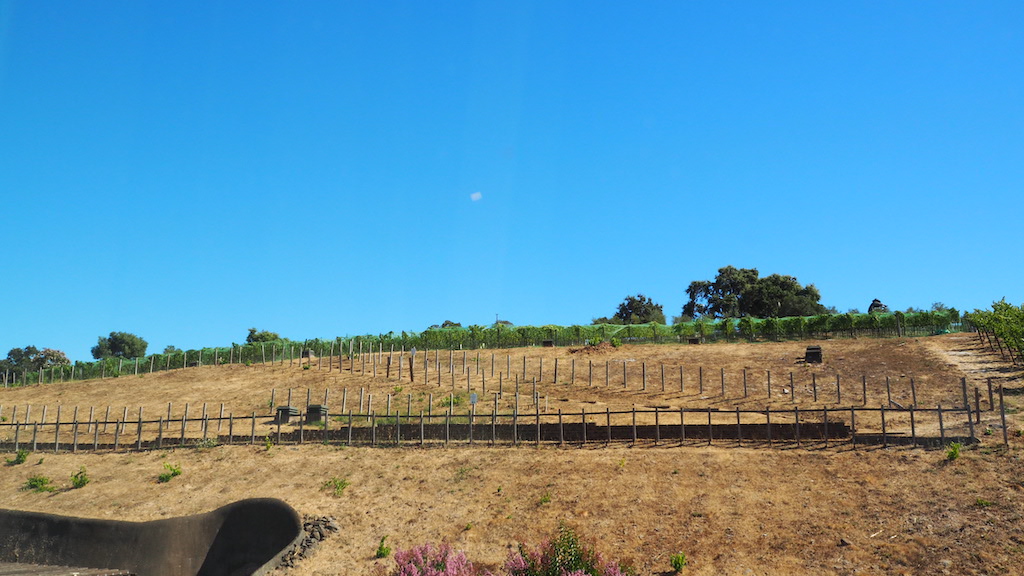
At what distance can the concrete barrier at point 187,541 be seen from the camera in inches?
1025

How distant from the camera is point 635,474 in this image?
29.0m

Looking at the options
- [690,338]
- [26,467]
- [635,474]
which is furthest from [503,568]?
[690,338]

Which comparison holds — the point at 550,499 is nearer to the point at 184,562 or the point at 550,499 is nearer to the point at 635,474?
the point at 635,474

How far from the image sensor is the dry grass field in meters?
22.5

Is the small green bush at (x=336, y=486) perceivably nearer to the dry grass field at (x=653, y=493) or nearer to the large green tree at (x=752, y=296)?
the dry grass field at (x=653, y=493)

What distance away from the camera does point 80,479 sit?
114 ft

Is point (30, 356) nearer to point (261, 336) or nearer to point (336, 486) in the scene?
point (261, 336)

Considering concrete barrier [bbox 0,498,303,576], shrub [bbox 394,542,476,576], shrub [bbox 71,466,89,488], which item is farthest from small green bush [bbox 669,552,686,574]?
shrub [bbox 71,466,89,488]

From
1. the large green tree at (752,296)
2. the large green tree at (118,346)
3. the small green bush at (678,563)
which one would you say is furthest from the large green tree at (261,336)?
the small green bush at (678,563)

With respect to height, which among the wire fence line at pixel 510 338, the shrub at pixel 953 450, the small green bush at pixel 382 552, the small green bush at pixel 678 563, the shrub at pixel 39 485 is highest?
the wire fence line at pixel 510 338

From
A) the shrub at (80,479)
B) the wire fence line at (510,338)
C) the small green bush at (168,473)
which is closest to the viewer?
the small green bush at (168,473)

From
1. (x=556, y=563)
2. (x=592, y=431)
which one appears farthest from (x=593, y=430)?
(x=556, y=563)

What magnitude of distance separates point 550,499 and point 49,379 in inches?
2185

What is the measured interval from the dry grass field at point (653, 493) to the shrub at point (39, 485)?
1.45ft
